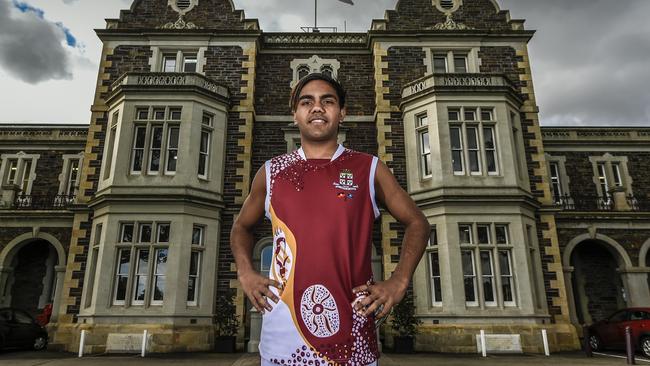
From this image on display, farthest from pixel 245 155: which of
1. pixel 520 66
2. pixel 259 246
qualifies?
pixel 520 66

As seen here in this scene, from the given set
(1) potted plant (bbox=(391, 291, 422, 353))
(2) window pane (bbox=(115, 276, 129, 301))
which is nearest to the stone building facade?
(2) window pane (bbox=(115, 276, 129, 301))

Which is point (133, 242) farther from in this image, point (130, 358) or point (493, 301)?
point (493, 301)

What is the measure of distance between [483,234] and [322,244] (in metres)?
Answer: 11.8

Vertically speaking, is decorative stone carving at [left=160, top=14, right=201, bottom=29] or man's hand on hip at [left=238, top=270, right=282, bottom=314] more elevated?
decorative stone carving at [left=160, top=14, right=201, bottom=29]

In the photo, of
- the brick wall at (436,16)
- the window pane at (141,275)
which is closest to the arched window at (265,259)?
the window pane at (141,275)

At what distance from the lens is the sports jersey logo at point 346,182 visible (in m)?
1.71

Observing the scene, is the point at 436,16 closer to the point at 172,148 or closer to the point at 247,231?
the point at 172,148

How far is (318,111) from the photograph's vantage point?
1.83 metres

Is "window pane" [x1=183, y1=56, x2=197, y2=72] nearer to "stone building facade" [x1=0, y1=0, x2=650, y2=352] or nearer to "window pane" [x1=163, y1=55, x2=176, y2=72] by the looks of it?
"stone building facade" [x1=0, y1=0, x2=650, y2=352]

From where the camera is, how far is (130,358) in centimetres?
988

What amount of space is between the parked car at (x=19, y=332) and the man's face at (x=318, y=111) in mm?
14100

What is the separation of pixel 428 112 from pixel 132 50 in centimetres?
1126

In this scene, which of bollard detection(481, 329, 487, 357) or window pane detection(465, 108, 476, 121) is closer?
bollard detection(481, 329, 487, 357)

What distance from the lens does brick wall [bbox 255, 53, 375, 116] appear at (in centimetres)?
1488
